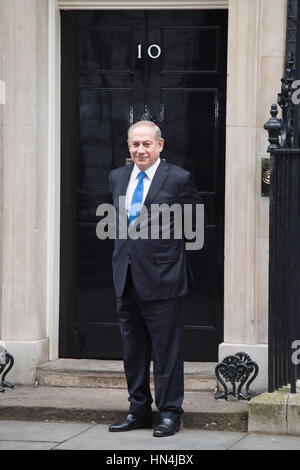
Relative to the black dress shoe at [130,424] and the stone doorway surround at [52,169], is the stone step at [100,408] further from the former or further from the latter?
the stone doorway surround at [52,169]

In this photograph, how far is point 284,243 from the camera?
7406 millimetres

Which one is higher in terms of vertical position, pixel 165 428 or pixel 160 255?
pixel 160 255

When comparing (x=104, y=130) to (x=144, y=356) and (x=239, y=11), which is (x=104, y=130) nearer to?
(x=239, y=11)

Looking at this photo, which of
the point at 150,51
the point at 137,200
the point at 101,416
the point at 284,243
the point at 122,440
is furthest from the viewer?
the point at 150,51

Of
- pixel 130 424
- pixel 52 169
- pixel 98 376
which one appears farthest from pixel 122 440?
pixel 52 169

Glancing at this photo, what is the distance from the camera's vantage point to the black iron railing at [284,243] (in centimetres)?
735

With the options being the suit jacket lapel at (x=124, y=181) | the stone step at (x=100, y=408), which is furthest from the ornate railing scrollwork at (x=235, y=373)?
the suit jacket lapel at (x=124, y=181)

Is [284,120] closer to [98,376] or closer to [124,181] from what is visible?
[124,181]

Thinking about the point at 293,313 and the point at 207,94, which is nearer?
the point at 293,313

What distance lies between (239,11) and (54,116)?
1.70 m

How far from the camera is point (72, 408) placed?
25.3 feet

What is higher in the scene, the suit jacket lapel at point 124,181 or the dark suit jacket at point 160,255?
the suit jacket lapel at point 124,181

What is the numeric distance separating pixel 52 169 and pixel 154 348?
217 cm
